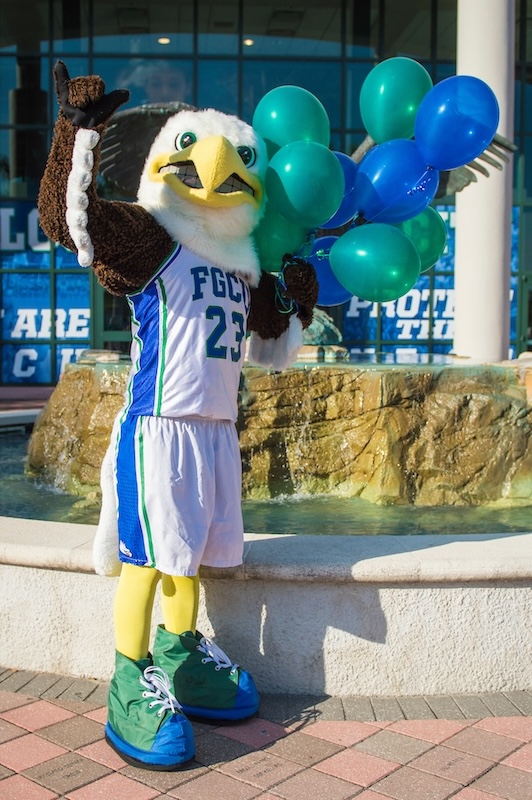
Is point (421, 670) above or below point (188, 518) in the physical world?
below

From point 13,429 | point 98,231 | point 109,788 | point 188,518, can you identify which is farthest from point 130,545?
point 13,429

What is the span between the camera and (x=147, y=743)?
2609 millimetres

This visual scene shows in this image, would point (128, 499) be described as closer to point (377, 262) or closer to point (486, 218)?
point (377, 262)

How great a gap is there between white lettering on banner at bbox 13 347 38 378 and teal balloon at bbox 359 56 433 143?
1405cm

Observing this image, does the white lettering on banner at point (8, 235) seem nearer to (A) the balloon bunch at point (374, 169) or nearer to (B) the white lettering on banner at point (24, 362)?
(B) the white lettering on banner at point (24, 362)

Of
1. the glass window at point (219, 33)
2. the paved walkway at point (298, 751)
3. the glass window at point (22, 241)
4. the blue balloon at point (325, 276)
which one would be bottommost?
the paved walkway at point (298, 751)

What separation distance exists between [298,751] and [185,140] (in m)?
1.97

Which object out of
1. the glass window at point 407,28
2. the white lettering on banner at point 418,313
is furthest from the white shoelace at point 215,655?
the glass window at point 407,28

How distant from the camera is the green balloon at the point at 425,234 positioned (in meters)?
3.68

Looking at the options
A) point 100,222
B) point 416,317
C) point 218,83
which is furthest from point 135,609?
point 218,83

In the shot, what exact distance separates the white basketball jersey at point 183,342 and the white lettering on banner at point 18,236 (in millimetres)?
14490

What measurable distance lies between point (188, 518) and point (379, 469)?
2490 millimetres

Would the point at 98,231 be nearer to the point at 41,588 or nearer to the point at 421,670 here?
the point at 41,588

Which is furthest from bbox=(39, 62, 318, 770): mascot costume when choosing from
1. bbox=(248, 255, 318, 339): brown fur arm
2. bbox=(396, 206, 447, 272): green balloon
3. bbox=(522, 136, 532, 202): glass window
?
bbox=(522, 136, 532, 202): glass window
